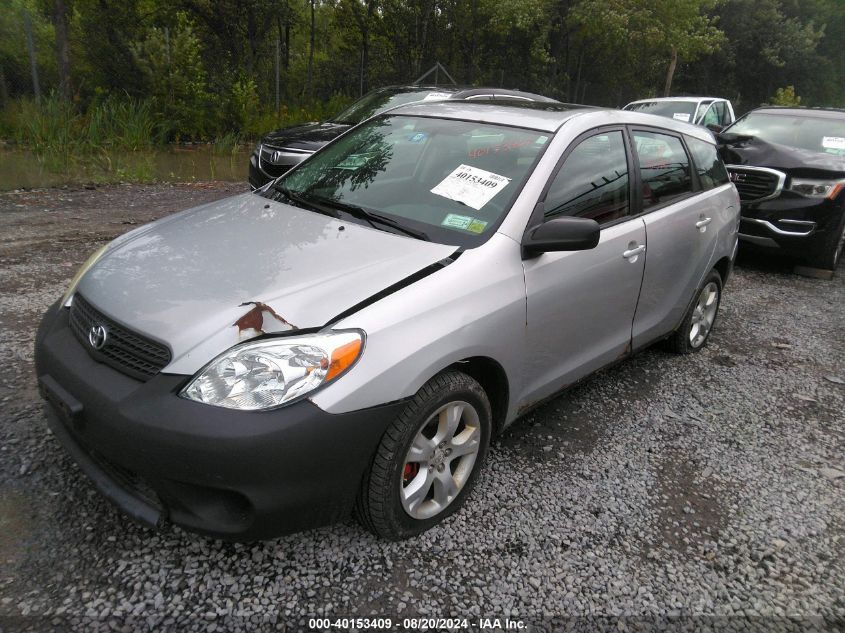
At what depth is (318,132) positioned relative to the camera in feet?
26.9

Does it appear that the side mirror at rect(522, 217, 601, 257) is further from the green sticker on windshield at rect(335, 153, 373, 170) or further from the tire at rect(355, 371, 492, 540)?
the green sticker on windshield at rect(335, 153, 373, 170)

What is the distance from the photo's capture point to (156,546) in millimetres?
2373

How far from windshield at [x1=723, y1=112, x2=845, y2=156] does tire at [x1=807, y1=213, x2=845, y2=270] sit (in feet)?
2.90

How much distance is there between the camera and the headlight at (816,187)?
21.6ft

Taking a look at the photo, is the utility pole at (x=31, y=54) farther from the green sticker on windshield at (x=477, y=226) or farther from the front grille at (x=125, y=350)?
the green sticker on windshield at (x=477, y=226)

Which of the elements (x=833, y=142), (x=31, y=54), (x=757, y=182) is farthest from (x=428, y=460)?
(x=31, y=54)

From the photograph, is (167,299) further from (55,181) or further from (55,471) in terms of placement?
(55,181)

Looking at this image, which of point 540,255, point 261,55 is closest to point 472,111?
point 540,255

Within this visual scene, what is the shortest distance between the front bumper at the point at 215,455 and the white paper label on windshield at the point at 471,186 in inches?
46.3

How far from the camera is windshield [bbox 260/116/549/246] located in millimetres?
2883

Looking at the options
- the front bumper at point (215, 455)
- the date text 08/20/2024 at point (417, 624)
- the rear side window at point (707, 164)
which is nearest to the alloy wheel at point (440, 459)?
the front bumper at point (215, 455)

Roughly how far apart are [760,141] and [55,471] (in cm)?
762

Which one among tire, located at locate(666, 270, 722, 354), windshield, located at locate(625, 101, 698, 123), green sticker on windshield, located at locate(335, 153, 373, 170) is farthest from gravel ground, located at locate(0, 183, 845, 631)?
windshield, located at locate(625, 101, 698, 123)

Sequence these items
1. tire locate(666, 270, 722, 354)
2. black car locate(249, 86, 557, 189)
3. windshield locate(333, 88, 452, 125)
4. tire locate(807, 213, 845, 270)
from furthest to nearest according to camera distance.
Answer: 1. windshield locate(333, 88, 452, 125)
2. black car locate(249, 86, 557, 189)
3. tire locate(807, 213, 845, 270)
4. tire locate(666, 270, 722, 354)
